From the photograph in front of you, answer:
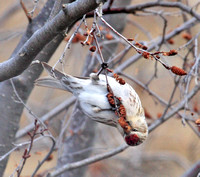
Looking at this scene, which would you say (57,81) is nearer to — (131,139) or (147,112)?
(131,139)

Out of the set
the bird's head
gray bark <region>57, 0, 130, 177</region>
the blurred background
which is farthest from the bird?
gray bark <region>57, 0, 130, 177</region>

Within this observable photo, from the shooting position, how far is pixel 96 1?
1.59m

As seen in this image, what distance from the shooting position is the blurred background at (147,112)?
4.37 metres

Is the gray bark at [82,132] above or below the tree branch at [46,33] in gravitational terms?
below

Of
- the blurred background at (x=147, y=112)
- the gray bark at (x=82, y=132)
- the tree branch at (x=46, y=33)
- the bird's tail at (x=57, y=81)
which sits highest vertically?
the tree branch at (x=46, y=33)

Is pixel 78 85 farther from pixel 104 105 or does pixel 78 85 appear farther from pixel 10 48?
pixel 10 48

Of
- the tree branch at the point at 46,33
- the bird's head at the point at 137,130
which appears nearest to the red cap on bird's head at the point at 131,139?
the bird's head at the point at 137,130

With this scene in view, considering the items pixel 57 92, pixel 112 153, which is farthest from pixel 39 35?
pixel 57 92

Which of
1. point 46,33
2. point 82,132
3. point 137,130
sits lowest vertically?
point 82,132

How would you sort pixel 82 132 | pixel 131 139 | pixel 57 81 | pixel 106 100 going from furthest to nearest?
pixel 82 132
pixel 57 81
pixel 106 100
pixel 131 139

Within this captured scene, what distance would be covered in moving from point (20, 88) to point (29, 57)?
3.31 feet

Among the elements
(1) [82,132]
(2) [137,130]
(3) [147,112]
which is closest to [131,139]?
(2) [137,130]

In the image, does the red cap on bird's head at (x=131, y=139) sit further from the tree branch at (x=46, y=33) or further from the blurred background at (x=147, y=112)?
the tree branch at (x=46, y=33)

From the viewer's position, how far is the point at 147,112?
12.5 feet
